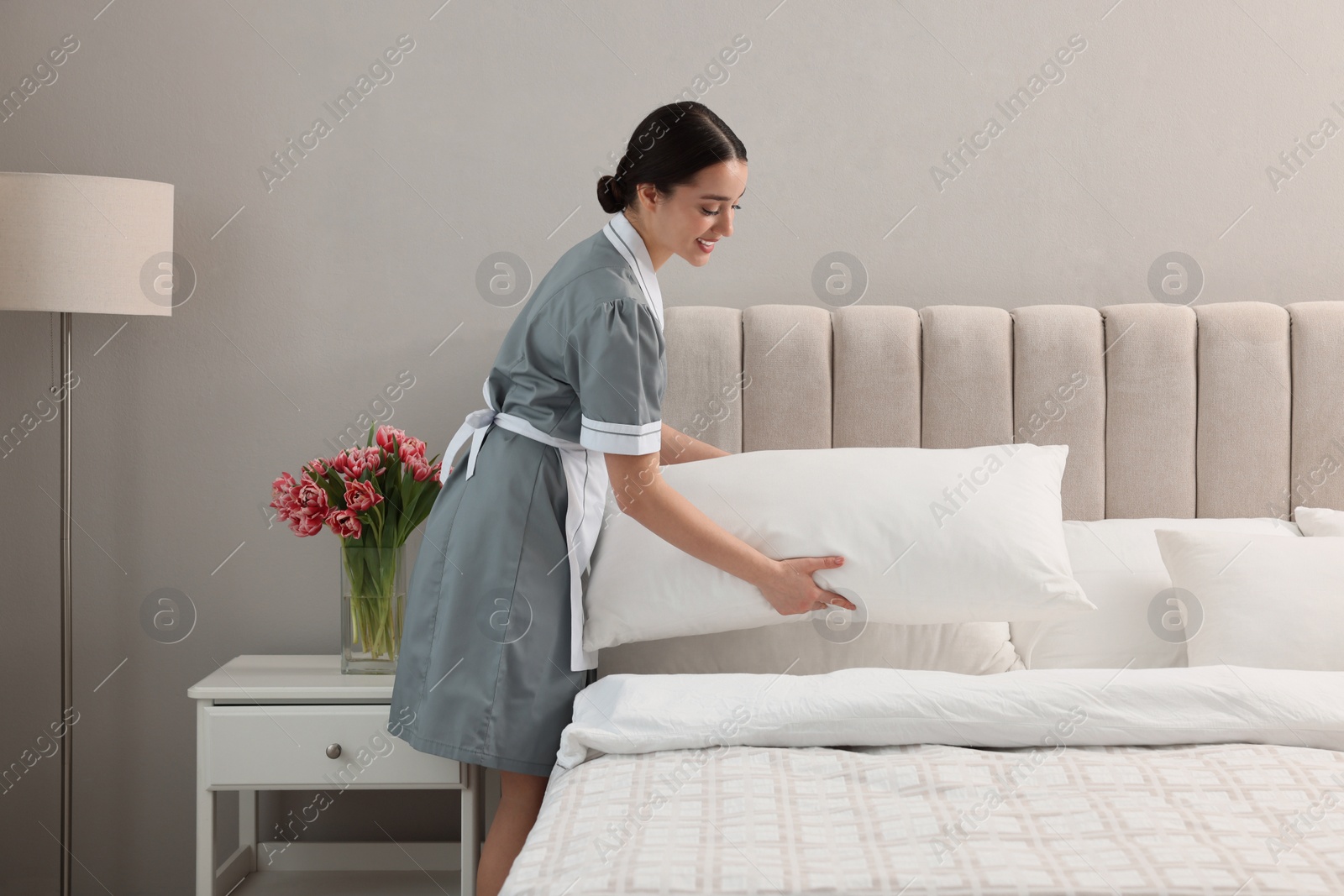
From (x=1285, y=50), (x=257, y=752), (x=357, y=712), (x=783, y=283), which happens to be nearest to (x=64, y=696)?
(x=257, y=752)

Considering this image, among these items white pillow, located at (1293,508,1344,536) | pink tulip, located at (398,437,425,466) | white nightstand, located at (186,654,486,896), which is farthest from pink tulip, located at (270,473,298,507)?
white pillow, located at (1293,508,1344,536)

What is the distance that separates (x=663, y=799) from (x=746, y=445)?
907 millimetres

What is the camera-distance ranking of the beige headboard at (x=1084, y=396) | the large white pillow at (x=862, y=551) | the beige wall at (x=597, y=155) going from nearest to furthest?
the large white pillow at (x=862, y=551), the beige headboard at (x=1084, y=396), the beige wall at (x=597, y=155)

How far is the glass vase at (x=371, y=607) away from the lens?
68.7 inches

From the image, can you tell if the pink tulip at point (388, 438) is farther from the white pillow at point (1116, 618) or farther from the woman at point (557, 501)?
the white pillow at point (1116, 618)

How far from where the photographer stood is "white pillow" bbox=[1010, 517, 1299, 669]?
1582mm

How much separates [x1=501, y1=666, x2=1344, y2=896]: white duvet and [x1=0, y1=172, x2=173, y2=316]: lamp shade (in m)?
1.18

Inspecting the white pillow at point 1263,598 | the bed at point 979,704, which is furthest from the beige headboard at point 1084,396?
the white pillow at point 1263,598

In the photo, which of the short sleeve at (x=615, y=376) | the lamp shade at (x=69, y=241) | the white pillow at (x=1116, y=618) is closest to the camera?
the short sleeve at (x=615, y=376)

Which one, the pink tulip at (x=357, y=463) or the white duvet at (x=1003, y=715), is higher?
the pink tulip at (x=357, y=463)

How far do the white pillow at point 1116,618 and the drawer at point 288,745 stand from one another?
1077 millimetres

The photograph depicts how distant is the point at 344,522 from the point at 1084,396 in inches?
54.8

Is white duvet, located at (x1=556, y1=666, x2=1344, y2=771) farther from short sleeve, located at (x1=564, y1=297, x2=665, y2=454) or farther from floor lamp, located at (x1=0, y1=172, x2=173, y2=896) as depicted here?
floor lamp, located at (x1=0, y1=172, x2=173, y2=896)

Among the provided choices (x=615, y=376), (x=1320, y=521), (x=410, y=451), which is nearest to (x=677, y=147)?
(x=615, y=376)
